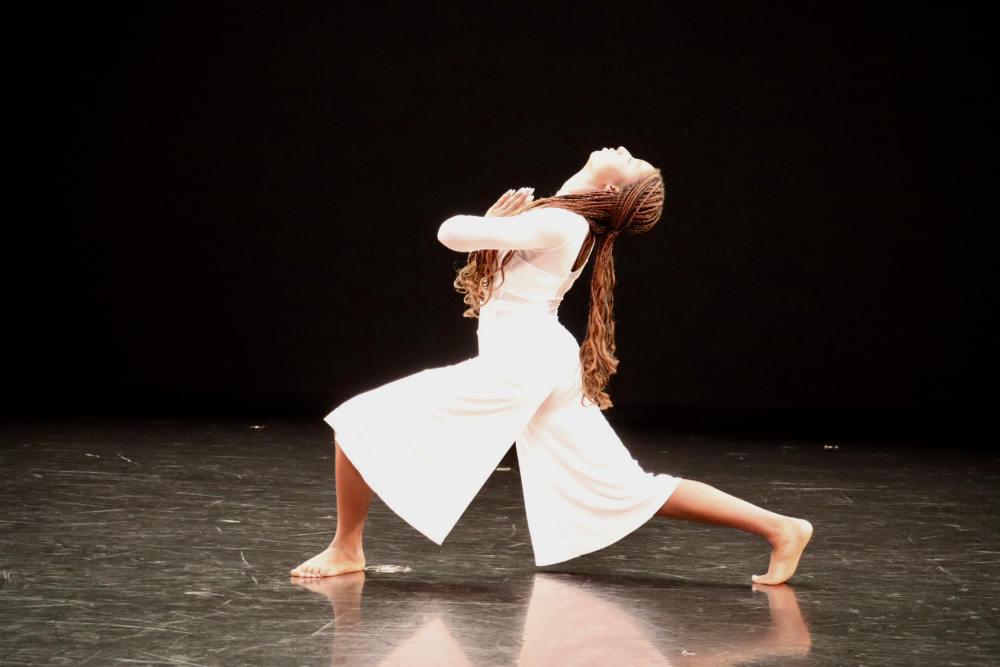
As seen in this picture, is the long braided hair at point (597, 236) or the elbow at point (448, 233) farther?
the long braided hair at point (597, 236)

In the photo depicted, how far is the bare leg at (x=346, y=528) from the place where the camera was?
280cm

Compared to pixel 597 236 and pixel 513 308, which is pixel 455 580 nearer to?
pixel 513 308

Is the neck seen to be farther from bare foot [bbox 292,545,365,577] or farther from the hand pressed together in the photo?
bare foot [bbox 292,545,365,577]

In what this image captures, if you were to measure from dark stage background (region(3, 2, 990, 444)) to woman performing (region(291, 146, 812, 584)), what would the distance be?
3.69m

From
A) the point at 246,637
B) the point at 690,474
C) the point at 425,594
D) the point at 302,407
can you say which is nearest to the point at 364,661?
the point at 246,637

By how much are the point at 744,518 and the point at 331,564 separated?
3.21ft

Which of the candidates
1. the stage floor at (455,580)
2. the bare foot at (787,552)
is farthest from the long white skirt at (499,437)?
the bare foot at (787,552)

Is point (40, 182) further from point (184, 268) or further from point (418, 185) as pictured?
point (418, 185)

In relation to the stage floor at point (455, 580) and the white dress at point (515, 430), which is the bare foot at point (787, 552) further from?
the white dress at point (515, 430)

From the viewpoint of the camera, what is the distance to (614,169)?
9.35 ft

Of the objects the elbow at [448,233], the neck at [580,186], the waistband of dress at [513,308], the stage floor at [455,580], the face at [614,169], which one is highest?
the face at [614,169]

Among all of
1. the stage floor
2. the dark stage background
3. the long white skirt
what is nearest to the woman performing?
the long white skirt

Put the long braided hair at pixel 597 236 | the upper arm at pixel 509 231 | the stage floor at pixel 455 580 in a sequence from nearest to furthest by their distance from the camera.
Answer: the stage floor at pixel 455 580 < the upper arm at pixel 509 231 < the long braided hair at pixel 597 236

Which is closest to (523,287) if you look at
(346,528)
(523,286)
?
(523,286)
